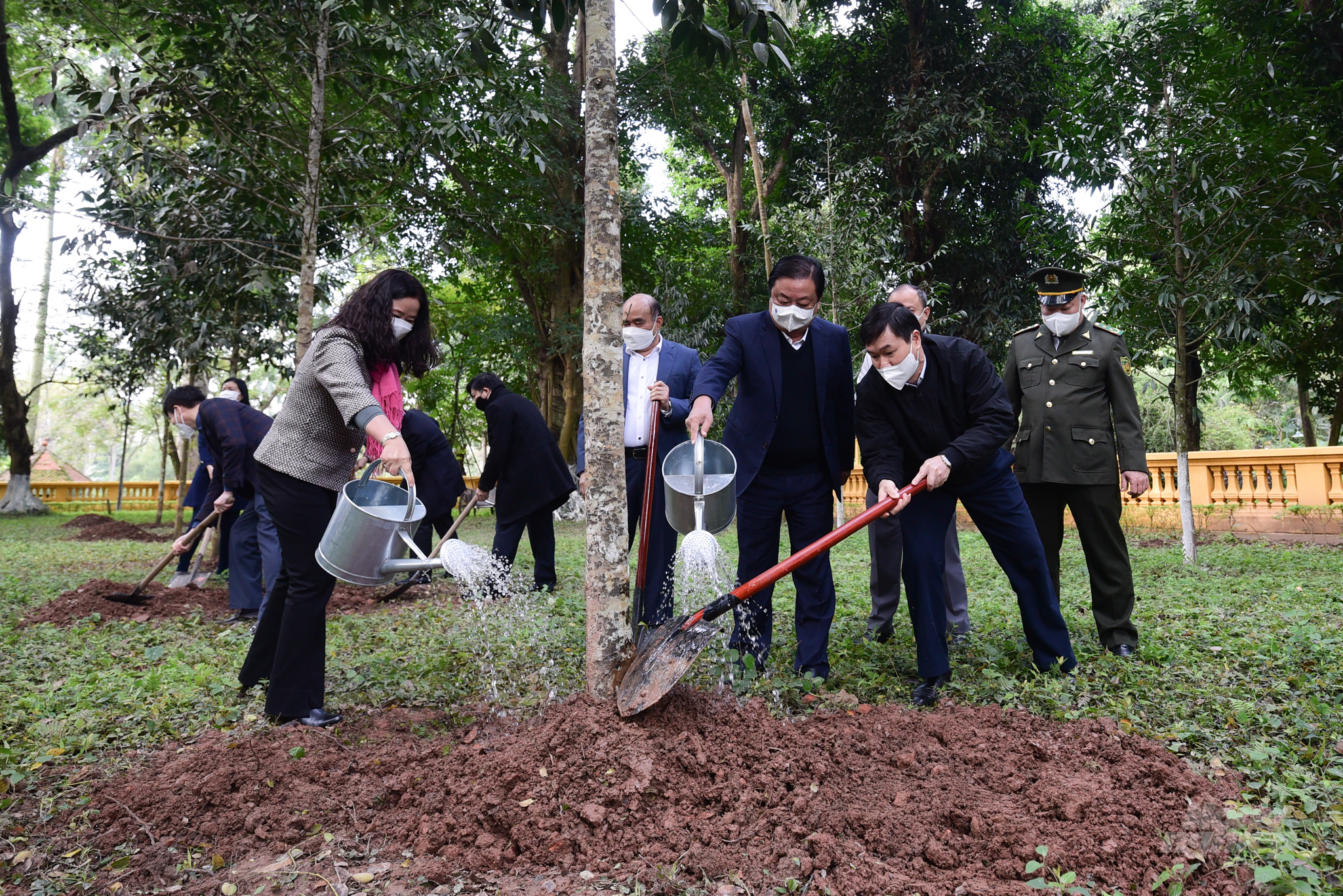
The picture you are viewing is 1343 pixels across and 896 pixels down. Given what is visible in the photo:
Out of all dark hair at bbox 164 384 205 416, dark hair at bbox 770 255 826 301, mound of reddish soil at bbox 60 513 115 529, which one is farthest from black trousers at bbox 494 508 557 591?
mound of reddish soil at bbox 60 513 115 529

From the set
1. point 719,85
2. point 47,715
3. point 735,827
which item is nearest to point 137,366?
point 719,85

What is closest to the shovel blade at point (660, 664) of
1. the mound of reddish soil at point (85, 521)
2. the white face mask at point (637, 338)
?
the white face mask at point (637, 338)

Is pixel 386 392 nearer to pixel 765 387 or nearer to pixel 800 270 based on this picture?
pixel 765 387

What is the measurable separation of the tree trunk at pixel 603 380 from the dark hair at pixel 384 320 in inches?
30.5

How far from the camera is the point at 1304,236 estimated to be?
30.4 feet

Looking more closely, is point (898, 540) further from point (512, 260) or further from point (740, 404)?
point (512, 260)

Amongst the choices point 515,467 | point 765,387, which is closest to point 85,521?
point 515,467

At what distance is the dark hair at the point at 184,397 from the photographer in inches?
253

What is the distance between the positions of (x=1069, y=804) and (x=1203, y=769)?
0.66 meters

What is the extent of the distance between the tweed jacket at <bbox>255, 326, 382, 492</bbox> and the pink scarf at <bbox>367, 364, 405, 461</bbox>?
0.13ft

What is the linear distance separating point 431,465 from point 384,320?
3.64 meters

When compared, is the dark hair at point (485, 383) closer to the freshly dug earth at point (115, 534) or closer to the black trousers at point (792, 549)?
the black trousers at point (792, 549)

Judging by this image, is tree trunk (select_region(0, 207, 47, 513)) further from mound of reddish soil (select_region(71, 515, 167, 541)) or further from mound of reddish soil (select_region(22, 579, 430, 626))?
mound of reddish soil (select_region(22, 579, 430, 626))

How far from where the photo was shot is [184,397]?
6.46 meters
